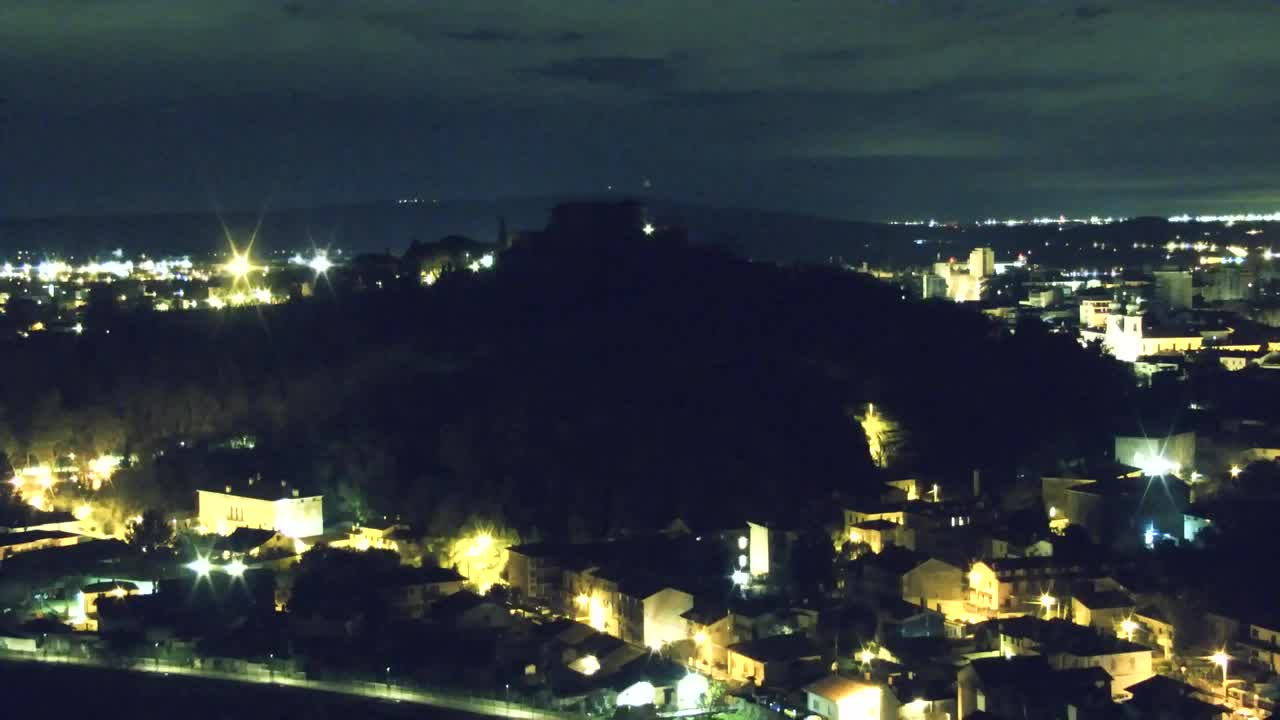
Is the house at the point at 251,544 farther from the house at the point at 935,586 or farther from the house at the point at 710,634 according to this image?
the house at the point at 935,586

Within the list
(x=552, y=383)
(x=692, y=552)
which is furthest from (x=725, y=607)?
(x=552, y=383)

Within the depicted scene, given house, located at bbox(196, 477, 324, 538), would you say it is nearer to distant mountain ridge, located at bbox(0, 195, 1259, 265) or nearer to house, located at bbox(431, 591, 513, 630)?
house, located at bbox(431, 591, 513, 630)

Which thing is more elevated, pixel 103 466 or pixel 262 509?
pixel 103 466

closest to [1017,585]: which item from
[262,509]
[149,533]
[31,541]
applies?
[262,509]

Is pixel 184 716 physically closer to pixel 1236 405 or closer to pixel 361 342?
pixel 361 342

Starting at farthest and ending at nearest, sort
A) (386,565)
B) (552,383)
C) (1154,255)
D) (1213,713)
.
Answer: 1. (1154,255)
2. (552,383)
3. (386,565)
4. (1213,713)

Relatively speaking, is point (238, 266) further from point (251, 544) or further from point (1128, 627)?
point (1128, 627)
